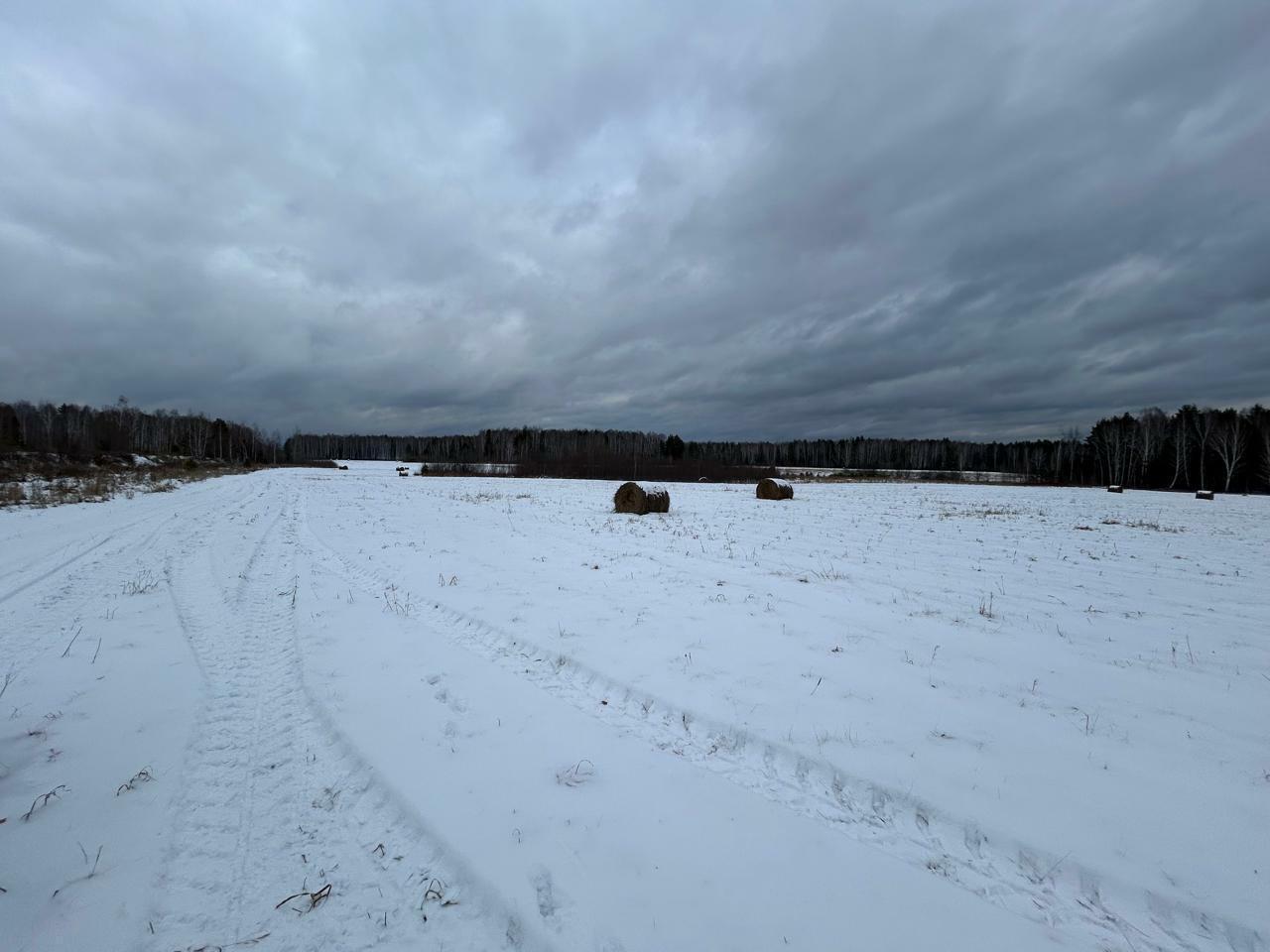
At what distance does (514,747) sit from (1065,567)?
40.0 ft

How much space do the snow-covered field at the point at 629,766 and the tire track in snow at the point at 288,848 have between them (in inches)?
0.7

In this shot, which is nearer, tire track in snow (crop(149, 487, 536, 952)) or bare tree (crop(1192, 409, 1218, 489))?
tire track in snow (crop(149, 487, 536, 952))

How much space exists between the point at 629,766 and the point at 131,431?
137740mm

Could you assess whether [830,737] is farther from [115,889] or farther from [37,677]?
[37,677]

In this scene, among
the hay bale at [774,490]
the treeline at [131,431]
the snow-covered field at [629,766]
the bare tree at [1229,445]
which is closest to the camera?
the snow-covered field at [629,766]

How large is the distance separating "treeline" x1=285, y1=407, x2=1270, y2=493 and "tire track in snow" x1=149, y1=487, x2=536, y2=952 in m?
59.7

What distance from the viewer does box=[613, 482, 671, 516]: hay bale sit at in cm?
2062

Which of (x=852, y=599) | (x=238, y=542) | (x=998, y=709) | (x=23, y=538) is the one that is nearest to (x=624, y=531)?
(x=852, y=599)

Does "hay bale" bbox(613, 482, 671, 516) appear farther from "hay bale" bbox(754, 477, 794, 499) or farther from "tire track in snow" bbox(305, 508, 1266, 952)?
"tire track in snow" bbox(305, 508, 1266, 952)

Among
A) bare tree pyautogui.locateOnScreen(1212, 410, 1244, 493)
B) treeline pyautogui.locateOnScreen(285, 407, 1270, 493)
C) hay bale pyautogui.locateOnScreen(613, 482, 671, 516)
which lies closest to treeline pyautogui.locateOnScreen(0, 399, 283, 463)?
treeline pyautogui.locateOnScreen(285, 407, 1270, 493)

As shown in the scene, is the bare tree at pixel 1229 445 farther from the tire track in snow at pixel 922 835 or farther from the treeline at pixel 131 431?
the treeline at pixel 131 431

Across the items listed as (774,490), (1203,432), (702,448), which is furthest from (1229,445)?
(702,448)

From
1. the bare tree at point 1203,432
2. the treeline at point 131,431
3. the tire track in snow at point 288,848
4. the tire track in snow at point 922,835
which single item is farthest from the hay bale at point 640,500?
the treeline at point 131,431

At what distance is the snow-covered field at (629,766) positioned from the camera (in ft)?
8.84
